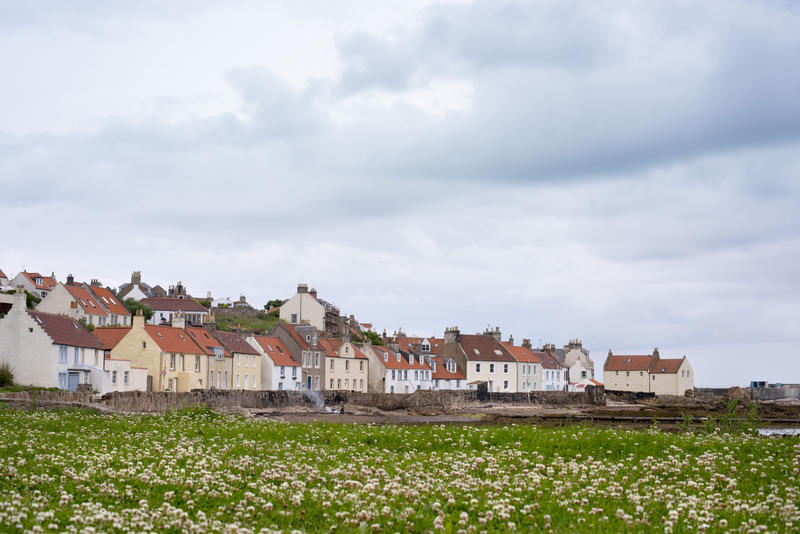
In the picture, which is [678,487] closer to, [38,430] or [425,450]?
[425,450]

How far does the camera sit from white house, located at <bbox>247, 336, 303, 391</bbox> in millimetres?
97250

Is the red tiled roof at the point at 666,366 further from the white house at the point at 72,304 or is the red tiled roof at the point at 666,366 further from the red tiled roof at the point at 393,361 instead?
the white house at the point at 72,304

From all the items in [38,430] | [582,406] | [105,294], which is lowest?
[582,406]

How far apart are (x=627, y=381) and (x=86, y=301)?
3904 inches

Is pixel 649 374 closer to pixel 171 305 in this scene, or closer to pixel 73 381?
pixel 171 305

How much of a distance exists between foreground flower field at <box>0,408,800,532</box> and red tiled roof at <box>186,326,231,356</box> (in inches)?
2385

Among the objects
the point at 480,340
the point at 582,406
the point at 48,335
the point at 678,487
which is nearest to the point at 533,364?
the point at 480,340

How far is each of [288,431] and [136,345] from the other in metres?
55.1

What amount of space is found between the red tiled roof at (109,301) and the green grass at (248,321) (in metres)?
19.7

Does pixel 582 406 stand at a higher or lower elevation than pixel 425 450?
lower

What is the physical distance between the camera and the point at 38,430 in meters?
28.5

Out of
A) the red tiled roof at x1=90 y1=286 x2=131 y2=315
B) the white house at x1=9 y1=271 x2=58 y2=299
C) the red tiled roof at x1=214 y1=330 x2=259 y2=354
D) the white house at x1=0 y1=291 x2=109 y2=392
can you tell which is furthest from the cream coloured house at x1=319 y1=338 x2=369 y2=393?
the white house at x1=9 y1=271 x2=58 y2=299

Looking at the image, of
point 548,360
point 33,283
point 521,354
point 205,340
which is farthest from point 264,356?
point 33,283

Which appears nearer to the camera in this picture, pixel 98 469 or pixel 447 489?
pixel 447 489
